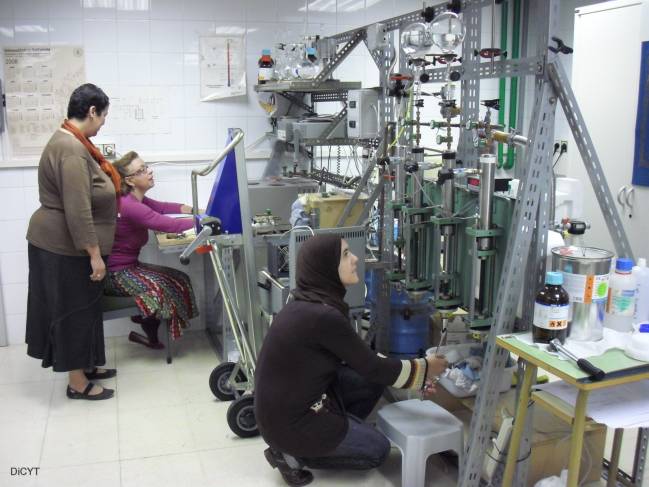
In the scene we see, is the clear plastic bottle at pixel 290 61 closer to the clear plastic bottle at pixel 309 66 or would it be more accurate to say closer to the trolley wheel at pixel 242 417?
the clear plastic bottle at pixel 309 66

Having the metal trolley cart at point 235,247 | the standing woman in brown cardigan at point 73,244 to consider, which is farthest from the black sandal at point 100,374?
the metal trolley cart at point 235,247

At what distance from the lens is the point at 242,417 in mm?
2812

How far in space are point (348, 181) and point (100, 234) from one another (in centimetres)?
130

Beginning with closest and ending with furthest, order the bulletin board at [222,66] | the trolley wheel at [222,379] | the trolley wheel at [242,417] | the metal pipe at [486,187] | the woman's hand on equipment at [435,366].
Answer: the metal pipe at [486,187], the woman's hand on equipment at [435,366], the trolley wheel at [242,417], the trolley wheel at [222,379], the bulletin board at [222,66]

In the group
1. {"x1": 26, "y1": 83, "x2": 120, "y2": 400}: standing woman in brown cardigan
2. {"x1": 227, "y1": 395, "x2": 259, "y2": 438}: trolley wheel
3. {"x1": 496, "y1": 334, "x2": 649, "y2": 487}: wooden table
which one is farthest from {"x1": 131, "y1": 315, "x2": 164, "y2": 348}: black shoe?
{"x1": 496, "y1": 334, "x2": 649, "y2": 487}: wooden table

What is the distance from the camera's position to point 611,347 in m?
1.88

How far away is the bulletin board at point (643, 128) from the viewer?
11.9ft

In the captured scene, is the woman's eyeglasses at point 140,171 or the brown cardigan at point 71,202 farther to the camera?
the woman's eyeglasses at point 140,171

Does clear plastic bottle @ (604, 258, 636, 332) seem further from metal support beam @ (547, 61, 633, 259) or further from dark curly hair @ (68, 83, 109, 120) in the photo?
dark curly hair @ (68, 83, 109, 120)

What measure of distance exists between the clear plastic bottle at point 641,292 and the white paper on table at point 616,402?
0.23 meters

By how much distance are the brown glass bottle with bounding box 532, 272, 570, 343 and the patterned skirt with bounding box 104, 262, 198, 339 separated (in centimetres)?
222

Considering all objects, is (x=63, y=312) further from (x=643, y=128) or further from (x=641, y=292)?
(x=643, y=128)

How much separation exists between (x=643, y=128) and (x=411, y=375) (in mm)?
2297

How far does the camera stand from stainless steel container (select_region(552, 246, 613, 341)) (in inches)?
75.0
